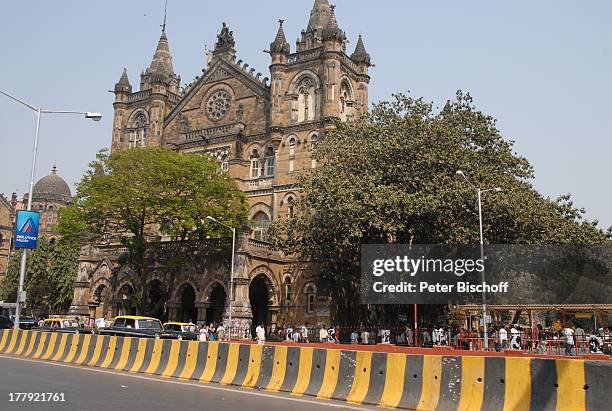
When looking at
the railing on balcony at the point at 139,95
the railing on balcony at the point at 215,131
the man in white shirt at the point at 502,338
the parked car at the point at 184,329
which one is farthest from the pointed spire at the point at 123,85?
the man in white shirt at the point at 502,338

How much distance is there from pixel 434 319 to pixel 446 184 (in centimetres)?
1001

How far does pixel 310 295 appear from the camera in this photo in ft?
137

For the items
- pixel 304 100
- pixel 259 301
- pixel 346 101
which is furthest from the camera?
pixel 346 101

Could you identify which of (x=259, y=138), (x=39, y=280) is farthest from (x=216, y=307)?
(x=39, y=280)

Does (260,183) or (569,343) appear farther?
(260,183)

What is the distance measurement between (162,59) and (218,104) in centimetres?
913

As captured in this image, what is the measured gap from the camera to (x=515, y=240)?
31.6 meters

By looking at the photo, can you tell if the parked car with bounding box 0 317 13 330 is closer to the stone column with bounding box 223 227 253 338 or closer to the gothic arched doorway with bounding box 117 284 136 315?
the gothic arched doorway with bounding box 117 284 136 315

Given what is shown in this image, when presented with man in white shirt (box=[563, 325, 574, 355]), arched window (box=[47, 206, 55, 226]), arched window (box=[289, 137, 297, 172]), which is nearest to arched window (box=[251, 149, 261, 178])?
arched window (box=[289, 137, 297, 172])

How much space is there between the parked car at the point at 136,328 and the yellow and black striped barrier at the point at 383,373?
6.33 m

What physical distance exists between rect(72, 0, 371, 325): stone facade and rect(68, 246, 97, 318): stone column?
0.08m

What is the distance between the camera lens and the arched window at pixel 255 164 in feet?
158

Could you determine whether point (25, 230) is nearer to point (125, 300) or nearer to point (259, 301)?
point (125, 300)

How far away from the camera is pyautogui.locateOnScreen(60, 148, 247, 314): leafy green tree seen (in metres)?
36.2
